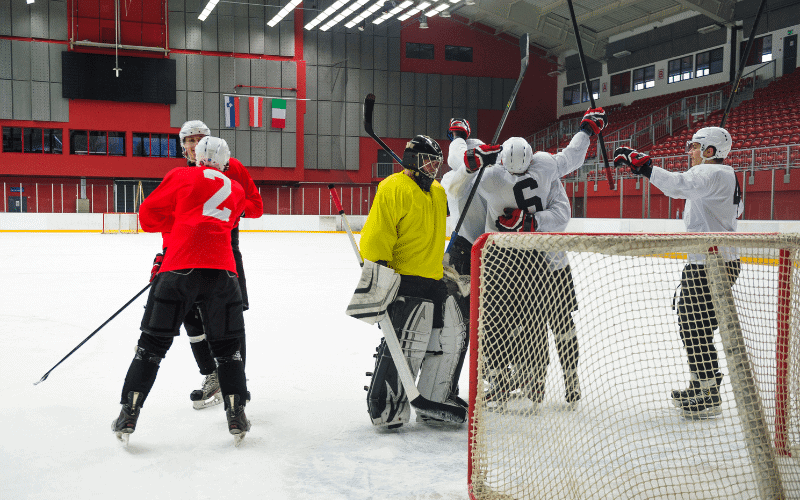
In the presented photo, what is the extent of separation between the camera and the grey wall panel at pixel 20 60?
2131cm

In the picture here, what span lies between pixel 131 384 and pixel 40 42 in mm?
23201

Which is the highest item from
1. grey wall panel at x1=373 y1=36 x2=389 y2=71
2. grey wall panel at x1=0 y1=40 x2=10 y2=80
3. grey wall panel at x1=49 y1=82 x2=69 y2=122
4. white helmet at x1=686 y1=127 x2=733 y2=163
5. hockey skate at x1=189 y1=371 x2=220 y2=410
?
grey wall panel at x1=373 y1=36 x2=389 y2=71

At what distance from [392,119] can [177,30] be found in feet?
28.4

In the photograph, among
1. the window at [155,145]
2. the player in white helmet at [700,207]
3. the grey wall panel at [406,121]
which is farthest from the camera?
the grey wall panel at [406,121]

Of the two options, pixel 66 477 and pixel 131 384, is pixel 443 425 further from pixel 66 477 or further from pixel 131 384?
pixel 66 477

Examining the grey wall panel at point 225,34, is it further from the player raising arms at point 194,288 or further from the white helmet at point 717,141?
the white helmet at point 717,141

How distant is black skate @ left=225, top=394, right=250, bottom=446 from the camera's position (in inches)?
107

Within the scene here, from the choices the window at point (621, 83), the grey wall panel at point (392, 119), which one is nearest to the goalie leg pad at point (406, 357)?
the grey wall panel at point (392, 119)

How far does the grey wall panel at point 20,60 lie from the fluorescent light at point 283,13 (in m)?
8.23

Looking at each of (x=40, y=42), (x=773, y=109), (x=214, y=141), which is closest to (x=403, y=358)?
(x=214, y=141)

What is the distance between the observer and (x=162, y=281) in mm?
2652

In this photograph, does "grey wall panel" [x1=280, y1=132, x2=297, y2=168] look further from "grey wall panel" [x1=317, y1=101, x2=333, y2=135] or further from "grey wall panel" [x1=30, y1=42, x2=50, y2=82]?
"grey wall panel" [x1=30, y1=42, x2=50, y2=82]

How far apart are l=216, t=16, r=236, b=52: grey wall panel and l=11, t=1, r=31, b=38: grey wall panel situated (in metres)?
6.24

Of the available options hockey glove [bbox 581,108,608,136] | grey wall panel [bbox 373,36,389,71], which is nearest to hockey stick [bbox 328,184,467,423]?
hockey glove [bbox 581,108,608,136]
